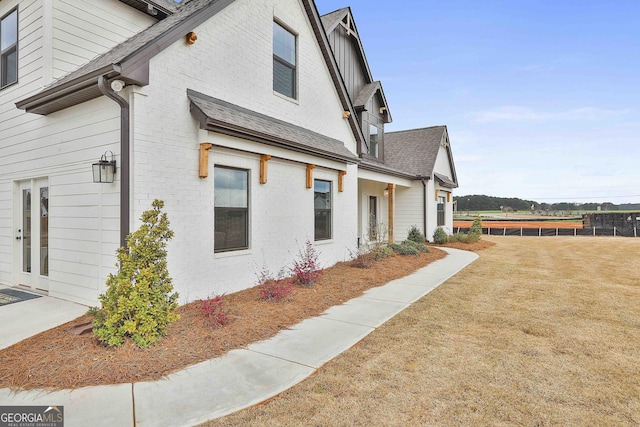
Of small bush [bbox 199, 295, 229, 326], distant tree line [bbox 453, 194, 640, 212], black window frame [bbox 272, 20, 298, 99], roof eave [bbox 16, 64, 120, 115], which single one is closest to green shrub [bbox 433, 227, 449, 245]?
black window frame [bbox 272, 20, 298, 99]

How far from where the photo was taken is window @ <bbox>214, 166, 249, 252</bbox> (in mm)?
6352

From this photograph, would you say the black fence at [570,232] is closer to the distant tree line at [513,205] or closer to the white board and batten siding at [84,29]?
the white board and batten siding at [84,29]

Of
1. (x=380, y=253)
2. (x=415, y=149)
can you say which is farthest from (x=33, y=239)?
(x=415, y=149)

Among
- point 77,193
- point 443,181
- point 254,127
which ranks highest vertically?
point 443,181

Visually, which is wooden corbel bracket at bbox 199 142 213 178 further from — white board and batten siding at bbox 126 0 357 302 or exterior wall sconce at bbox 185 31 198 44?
exterior wall sconce at bbox 185 31 198 44

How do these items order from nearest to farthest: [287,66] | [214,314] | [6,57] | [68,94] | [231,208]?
1. [214,314]
2. [68,94]
3. [231,208]
4. [6,57]
5. [287,66]

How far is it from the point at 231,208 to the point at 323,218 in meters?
3.60

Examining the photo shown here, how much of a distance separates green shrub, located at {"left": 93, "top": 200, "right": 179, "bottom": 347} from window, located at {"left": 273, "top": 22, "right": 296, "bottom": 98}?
5.21 metres

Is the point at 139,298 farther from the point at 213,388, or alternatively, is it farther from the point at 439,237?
the point at 439,237

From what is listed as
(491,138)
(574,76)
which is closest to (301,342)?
(574,76)

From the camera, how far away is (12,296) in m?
6.25

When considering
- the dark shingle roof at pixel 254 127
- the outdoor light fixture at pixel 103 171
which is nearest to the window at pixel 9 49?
the outdoor light fixture at pixel 103 171

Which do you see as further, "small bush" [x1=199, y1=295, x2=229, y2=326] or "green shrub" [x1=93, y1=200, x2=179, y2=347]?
"small bush" [x1=199, y1=295, x2=229, y2=326]

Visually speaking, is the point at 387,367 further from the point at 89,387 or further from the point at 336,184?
the point at 336,184
